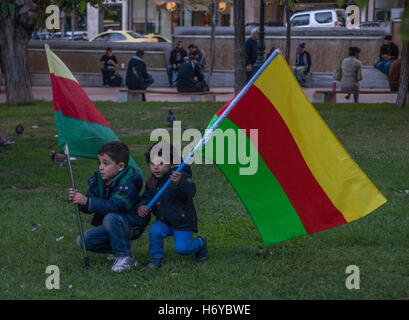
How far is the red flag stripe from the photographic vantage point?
5629 millimetres

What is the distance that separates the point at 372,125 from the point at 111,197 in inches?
361

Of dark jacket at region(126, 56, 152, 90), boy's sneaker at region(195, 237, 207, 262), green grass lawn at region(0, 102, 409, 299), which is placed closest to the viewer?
green grass lawn at region(0, 102, 409, 299)

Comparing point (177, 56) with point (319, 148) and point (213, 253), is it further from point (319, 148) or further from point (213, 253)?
point (319, 148)

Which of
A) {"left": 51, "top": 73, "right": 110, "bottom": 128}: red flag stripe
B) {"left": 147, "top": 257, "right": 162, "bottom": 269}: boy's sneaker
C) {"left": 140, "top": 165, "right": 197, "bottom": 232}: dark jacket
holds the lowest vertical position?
{"left": 147, "top": 257, "right": 162, "bottom": 269}: boy's sneaker

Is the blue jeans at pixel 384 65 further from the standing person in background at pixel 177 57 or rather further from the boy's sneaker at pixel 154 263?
the boy's sneaker at pixel 154 263

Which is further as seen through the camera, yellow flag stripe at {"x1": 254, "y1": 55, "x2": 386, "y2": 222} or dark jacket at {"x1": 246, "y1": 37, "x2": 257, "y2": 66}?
dark jacket at {"x1": 246, "y1": 37, "x2": 257, "y2": 66}

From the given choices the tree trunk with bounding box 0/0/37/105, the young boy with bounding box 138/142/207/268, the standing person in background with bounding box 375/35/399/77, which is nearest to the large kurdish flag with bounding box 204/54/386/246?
the young boy with bounding box 138/142/207/268

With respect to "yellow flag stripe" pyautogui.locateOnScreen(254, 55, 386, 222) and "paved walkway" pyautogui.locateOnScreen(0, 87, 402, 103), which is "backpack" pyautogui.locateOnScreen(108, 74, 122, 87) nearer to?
"paved walkway" pyautogui.locateOnScreen(0, 87, 402, 103)

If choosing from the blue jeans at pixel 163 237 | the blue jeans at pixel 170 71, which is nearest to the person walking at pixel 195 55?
the blue jeans at pixel 170 71

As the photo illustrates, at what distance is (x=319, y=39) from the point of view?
25750 mm

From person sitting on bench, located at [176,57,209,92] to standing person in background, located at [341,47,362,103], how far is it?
11.9 ft

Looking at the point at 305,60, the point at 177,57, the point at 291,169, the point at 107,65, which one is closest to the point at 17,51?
the point at 177,57

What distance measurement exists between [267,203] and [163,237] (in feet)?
2.69

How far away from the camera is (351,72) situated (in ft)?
58.5
